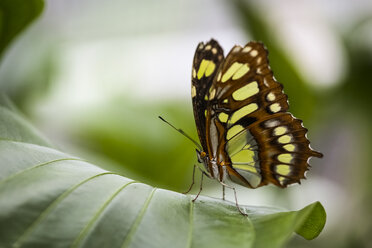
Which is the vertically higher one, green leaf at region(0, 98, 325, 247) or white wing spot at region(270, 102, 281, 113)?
white wing spot at region(270, 102, 281, 113)

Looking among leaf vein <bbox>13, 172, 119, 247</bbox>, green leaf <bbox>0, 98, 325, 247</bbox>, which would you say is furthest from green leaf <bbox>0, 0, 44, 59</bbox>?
leaf vein <bbox>13, 172, 119, 247</bbox>

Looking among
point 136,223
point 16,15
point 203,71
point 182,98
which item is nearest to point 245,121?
point 203,71

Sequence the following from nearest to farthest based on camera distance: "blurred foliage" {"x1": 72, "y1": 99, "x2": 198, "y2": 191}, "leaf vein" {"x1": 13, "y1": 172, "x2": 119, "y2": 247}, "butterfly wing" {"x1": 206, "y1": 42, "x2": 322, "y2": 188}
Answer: "leaf vein" {"x1": 13, "y1": 172, "x2": 119, "y2": 247} → "butterfly wing" {"x1": 206, "y1": 42, "x2": 322, "y2": 188} → "blurred foliage" {"x1": 72, "y1": 99, "x2": 198, "y2": 191}

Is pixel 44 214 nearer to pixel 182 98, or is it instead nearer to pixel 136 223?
pixel 136 223

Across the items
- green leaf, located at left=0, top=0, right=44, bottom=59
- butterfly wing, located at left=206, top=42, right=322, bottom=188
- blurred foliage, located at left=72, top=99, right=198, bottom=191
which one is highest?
green leaf, located at left=0, top=0, right=44, bottom=59

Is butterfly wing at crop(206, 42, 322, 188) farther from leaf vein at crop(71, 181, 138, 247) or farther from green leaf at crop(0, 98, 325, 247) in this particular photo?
leaf vein at crop(71, 181, 138, 247)

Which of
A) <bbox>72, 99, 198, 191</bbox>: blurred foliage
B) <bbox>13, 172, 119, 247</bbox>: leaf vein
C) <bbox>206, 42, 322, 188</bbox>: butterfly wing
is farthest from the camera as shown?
<bbox>72, 99, 198, 191</bbox>: blurred foliage

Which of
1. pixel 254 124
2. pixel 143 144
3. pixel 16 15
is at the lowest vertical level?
pixel 143 144

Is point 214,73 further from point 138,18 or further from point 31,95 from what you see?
point 138,18
